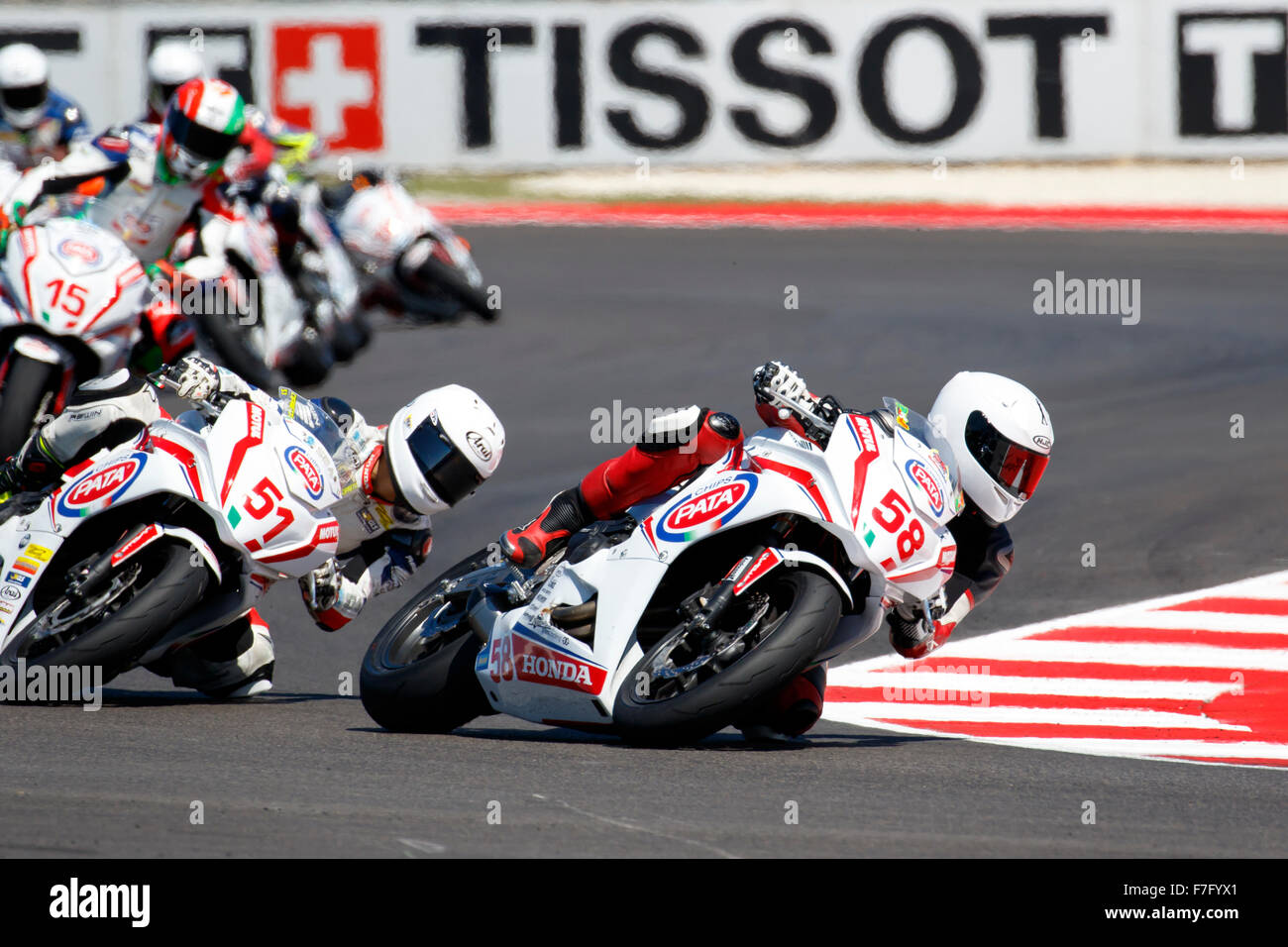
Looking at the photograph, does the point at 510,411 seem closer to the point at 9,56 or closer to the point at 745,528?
the point at 9,56

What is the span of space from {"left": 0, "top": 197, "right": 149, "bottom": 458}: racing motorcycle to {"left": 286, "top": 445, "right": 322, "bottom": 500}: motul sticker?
1556 mm

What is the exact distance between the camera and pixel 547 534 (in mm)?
6824

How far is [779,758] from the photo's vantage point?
6.30 metres

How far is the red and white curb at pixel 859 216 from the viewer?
1814 cm

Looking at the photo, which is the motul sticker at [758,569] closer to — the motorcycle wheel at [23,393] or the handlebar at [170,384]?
the handlebar at [170,384]

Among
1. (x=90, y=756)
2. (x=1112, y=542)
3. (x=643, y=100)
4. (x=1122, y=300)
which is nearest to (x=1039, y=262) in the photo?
(x=1122, y=300)

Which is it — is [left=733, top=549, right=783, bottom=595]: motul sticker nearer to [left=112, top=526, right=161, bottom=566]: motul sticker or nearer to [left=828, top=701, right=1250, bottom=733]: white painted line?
[left=828, top=701, right=1250, bottom=733]: white painted line

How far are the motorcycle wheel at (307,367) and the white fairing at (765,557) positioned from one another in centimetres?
704

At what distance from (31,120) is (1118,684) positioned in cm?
916

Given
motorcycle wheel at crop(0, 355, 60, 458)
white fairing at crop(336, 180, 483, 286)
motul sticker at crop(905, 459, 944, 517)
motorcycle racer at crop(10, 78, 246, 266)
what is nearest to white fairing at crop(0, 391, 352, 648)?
motorcycle wheel at crop(0, 355, 60, 458)

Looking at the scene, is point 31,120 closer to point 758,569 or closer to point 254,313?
point 254,313

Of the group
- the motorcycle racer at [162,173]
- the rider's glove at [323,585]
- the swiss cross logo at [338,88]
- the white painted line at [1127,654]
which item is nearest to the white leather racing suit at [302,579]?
the rider's glove at [323,585]

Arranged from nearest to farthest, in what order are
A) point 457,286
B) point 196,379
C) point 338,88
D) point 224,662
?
point 196,379
point 224,662
point 457,286
point 338,88

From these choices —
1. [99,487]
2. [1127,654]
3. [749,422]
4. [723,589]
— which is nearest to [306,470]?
[99,487]
